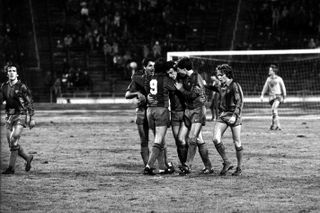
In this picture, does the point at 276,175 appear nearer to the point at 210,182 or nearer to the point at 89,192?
the point at 210,182

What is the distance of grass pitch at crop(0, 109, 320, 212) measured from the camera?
12867 mm

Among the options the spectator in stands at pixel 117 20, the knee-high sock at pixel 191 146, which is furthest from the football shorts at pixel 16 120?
the spectator in stands at pixel 117 20

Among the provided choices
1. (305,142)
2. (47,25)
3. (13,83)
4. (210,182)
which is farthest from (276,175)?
(47,25)

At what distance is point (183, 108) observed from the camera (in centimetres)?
1648

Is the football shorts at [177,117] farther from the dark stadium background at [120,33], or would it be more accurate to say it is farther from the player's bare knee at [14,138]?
the dark stadium background at [120,33]

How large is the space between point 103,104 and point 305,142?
23.7 meters

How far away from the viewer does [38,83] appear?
47500mm

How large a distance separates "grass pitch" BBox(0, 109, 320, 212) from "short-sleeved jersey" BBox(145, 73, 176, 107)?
54.7 inches

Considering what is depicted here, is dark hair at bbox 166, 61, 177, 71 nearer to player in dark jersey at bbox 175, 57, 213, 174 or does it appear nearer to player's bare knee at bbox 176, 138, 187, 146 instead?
player in dark jersey at bbox 175, 57, 213, 174

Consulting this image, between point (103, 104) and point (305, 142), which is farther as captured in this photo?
point (103, 104)

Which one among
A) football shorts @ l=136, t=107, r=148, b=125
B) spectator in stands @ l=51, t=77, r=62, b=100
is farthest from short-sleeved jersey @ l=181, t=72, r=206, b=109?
spectator in stands @ l=51, t=77, r=62, b=100

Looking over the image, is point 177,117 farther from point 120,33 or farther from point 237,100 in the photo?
point 120,33

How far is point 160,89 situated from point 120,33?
3516cm

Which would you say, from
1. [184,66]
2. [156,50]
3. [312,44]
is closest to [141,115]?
[184,66]
